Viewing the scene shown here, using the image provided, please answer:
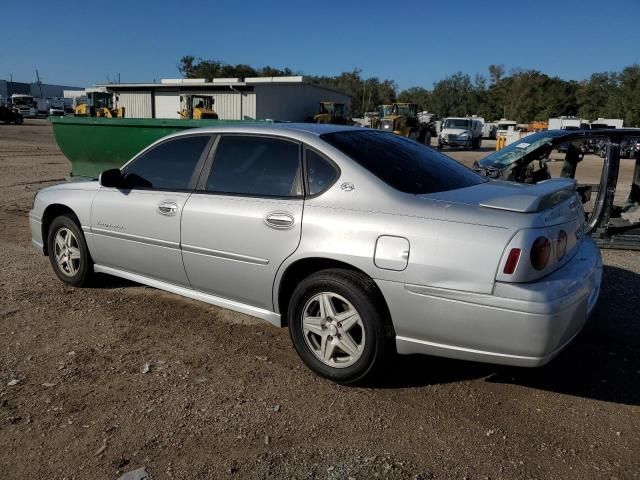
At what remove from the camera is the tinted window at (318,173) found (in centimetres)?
345

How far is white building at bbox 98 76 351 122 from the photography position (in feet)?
123

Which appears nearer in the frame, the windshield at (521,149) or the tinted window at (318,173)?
the tinted window at (318,173)

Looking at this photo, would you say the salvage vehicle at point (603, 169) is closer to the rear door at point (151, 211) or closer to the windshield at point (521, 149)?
the windshield at point (521, 149)

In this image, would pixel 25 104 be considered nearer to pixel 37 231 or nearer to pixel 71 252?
pixel 37 231

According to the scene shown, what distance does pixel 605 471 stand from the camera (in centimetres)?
263

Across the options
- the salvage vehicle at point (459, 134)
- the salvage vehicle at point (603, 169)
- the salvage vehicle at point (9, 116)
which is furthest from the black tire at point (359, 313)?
the salvage vehicle at point (9, 116)

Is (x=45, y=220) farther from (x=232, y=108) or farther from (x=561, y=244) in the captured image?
(x=232, y=108)

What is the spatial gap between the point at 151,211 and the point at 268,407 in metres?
1.88

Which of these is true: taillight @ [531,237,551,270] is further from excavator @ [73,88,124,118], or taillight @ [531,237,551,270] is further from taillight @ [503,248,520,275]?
excavator @ [73,88,124,118]

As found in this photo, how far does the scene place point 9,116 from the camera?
46156 mm

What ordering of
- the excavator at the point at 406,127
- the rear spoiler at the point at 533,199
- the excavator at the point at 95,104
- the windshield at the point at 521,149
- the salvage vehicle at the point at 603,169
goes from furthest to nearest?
the excavator at the point at 95,104 → the excavator at the point at 406,127 → the windshield at the point at 521,149 → the salvage vehicle at the point at 603,169 → the rear spoiler at the point at 533,199

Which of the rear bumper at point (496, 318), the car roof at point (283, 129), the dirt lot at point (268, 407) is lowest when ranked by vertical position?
the dirt lot at point (268, 407)

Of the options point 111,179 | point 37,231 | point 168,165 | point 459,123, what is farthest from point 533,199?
point 459,123

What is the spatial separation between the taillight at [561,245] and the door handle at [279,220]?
1.56 meters
